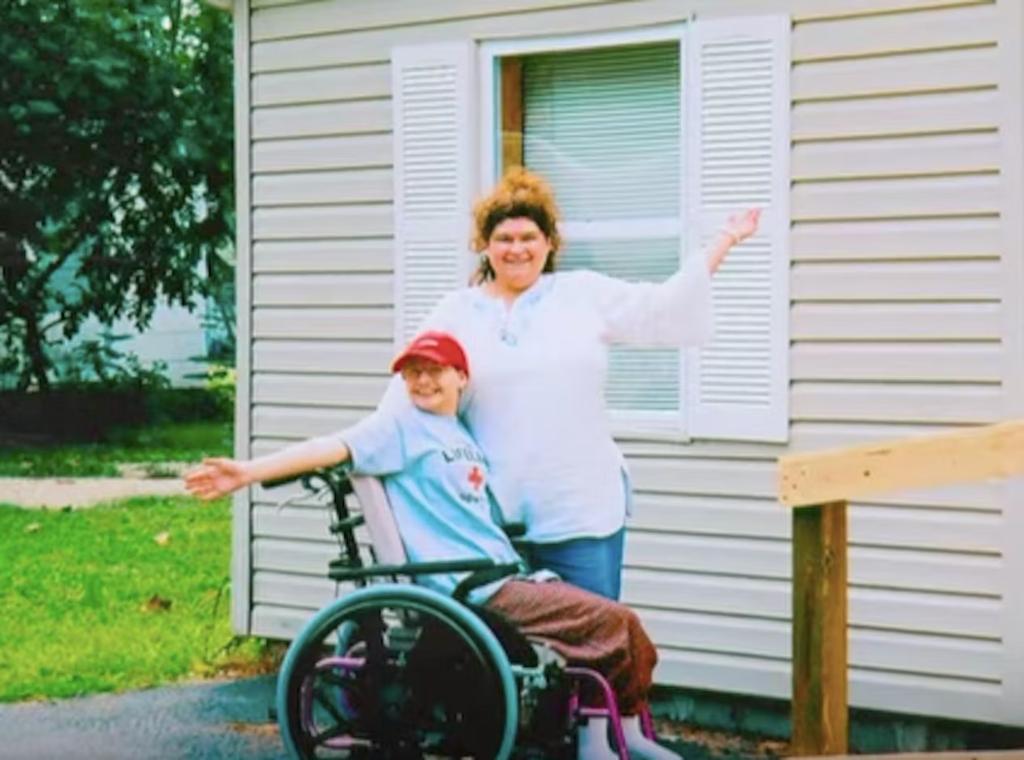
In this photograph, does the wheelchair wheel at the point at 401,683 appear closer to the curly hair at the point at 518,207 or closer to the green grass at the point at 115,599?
the curly hair at the point at 518,207

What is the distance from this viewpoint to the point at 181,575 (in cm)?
1077

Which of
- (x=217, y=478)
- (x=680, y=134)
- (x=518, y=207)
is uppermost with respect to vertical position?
(x=680, y=134)

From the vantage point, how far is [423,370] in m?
5.03

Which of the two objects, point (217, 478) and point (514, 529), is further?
point (514, 529)

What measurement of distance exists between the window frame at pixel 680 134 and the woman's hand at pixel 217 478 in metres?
2.19

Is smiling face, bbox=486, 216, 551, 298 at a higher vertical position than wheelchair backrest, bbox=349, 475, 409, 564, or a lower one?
higher

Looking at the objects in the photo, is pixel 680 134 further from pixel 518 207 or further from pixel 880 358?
pixel 518 207

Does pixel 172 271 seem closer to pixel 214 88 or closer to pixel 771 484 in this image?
pixel 214 88

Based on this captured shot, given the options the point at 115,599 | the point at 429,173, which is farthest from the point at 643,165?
the point at 115,599

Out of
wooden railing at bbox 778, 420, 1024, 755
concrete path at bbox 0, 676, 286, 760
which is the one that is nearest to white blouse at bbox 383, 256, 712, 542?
wooden railing at bbox 778, 420, 1024, 755

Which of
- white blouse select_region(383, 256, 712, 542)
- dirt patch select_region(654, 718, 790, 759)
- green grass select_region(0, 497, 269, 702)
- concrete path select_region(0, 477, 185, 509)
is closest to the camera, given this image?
white blouse select_region(383, 256, 712, 542)

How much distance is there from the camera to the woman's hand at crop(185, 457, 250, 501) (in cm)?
484

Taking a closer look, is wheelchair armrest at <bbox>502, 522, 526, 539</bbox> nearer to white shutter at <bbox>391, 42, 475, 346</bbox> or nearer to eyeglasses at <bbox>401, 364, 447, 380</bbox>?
eyeglasses at <bbox>401, 364, 447, 380</bbox>

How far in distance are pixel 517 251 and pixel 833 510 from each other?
1.12 m
